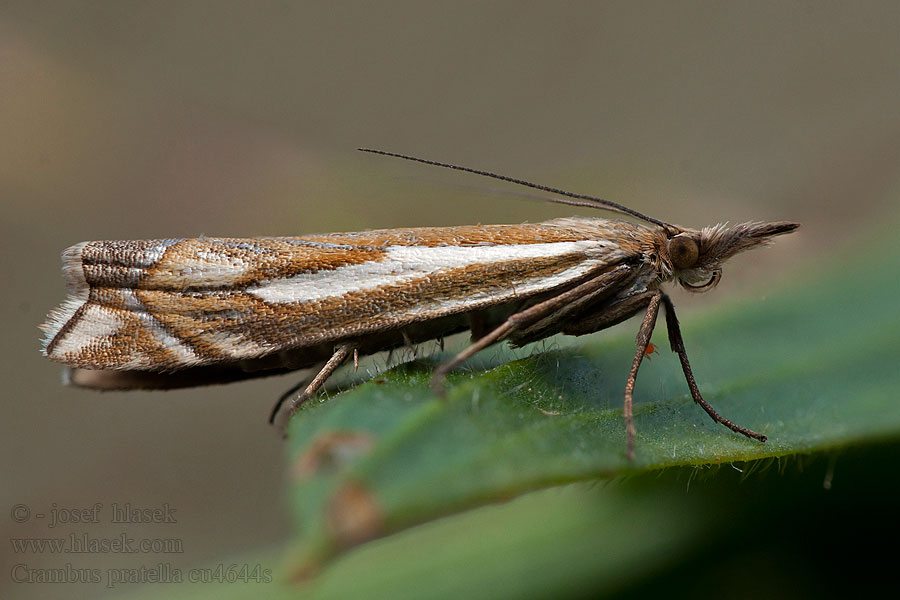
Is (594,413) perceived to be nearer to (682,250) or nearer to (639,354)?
(639,354)

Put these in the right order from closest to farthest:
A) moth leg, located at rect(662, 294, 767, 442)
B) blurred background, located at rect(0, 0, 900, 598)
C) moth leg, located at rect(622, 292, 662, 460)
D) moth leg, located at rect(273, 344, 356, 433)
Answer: moth leg, located at rect(622, 292, 662, 460), moth leg, located at rect(662, 294, 767, 442), moth leg, located at rect(273, 344, 356, 433), blurred background, located at rect(0, 0, 900, 598)

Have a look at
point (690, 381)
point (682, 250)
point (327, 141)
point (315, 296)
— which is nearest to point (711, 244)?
point (682, 250)

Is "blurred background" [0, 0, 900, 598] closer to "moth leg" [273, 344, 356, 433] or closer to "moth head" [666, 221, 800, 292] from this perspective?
"moth head" [666, 221, 800, 292]

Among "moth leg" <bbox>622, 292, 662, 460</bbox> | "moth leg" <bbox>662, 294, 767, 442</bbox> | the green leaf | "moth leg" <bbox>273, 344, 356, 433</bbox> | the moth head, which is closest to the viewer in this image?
the green leaf

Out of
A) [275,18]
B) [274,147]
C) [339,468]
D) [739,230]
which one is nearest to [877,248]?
[739,230]

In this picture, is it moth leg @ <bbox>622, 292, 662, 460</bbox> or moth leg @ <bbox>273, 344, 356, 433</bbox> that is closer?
moth leg @ <bbox>622, 292, 662, 460</bbox>

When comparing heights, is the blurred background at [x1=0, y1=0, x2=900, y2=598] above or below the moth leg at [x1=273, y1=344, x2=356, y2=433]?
above

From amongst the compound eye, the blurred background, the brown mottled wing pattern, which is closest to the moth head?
the compound eye

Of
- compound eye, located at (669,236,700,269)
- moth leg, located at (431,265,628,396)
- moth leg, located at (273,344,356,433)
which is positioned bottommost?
moth leg, located at (273,344,356,433)
